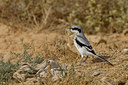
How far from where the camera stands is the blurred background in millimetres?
9672

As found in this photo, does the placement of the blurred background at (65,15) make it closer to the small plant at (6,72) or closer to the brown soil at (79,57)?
the brown soil at (79,57)

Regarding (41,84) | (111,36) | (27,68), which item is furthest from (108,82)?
(111,36)

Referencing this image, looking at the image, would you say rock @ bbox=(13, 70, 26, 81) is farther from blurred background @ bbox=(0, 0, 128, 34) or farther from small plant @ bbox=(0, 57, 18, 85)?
blurred background @ bbox=(0, 0, 128, 34)

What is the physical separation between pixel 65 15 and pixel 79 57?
14.0 feet

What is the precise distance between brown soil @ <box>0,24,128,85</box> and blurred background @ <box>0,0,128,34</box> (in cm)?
41

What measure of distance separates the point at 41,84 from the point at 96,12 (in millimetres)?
5924

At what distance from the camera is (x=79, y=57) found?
21.5ft

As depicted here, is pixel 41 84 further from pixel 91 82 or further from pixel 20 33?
pixel 20 33

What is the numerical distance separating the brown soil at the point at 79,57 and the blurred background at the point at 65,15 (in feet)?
1.35

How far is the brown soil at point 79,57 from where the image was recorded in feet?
15.9

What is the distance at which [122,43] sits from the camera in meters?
8.78

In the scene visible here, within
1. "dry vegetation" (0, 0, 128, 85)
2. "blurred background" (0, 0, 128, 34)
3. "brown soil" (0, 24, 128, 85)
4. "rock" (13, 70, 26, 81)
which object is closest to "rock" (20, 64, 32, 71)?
"rock" (13, 70, 26, 81)

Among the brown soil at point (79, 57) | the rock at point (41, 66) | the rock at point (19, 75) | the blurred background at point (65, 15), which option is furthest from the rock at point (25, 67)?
the blurred background at point (65, 15)

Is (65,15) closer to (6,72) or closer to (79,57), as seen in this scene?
(79,57)
